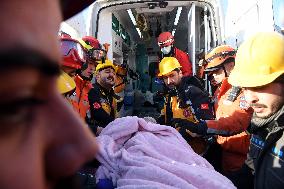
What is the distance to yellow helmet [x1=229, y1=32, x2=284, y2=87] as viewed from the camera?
1865 mm

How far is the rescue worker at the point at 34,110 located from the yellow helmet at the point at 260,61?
62.6 inches

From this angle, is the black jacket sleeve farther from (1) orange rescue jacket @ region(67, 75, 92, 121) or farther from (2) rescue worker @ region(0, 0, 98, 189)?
(2) rescue worker @ region(0, 0, 98, 189)

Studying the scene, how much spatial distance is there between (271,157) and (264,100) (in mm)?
325

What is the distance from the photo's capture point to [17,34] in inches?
13.9

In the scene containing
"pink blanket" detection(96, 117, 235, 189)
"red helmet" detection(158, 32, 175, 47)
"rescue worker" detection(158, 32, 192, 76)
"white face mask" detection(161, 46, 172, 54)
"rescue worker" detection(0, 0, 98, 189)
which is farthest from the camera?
"red helmet" detection(158, 32, 175, 47)

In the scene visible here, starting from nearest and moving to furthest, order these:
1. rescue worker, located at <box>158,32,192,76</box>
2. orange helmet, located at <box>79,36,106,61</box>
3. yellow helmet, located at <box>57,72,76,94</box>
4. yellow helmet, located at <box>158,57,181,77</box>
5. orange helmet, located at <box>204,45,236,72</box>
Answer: yellow helmet, located at <box>57,72,76,94</box>
orange helmet, located at <box>204,45,236,72</box>
orange helmet, located at <box>79,36,106,61</box>
yellow helmet, located at <box>158,57,181,77</box>
rescue worker, located at <box>158,32,192,76</box>

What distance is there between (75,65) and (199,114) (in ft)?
4.51

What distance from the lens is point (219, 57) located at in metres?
3.53

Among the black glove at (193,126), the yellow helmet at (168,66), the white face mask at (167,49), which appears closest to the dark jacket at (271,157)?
the black glove at (193,126)

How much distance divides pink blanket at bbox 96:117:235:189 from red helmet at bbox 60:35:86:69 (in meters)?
0.72

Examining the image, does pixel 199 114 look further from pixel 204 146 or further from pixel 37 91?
pixel 37 91

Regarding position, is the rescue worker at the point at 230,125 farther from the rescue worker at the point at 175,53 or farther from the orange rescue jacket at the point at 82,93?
the rescue worker at the point at 175,53

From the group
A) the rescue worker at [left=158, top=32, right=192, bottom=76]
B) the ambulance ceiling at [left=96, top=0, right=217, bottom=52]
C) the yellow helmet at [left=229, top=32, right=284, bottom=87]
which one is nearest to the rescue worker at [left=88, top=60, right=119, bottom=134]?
the ambulance ceiling at [left=96, top=0, right=217, bottom=52]

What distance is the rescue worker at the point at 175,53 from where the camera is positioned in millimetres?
5152
